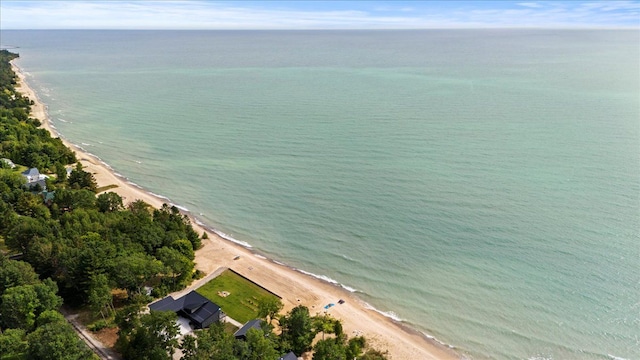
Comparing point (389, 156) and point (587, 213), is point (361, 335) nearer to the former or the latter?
point (587, 213)

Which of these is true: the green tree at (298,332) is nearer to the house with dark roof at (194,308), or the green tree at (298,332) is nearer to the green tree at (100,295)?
the house with dark roof at (194,308)

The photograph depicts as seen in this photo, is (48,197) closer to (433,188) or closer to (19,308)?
(19,308)

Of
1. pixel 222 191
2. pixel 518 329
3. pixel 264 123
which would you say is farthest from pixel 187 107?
pixel 518 329

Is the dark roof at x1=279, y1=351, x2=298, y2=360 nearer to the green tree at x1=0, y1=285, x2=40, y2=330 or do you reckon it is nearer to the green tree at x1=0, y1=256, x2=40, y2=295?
the green tree at x1=0, y1=285, x2=40, y2=330

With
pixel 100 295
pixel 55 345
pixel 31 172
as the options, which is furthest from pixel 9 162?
pixel 55 345

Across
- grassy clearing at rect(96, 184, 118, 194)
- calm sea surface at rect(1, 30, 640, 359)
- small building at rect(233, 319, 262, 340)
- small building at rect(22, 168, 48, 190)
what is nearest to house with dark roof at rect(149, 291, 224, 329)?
small building at rect(233, 319, 262, 340)

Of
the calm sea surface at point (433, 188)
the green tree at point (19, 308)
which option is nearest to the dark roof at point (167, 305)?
the green tree at point (19, 308)
